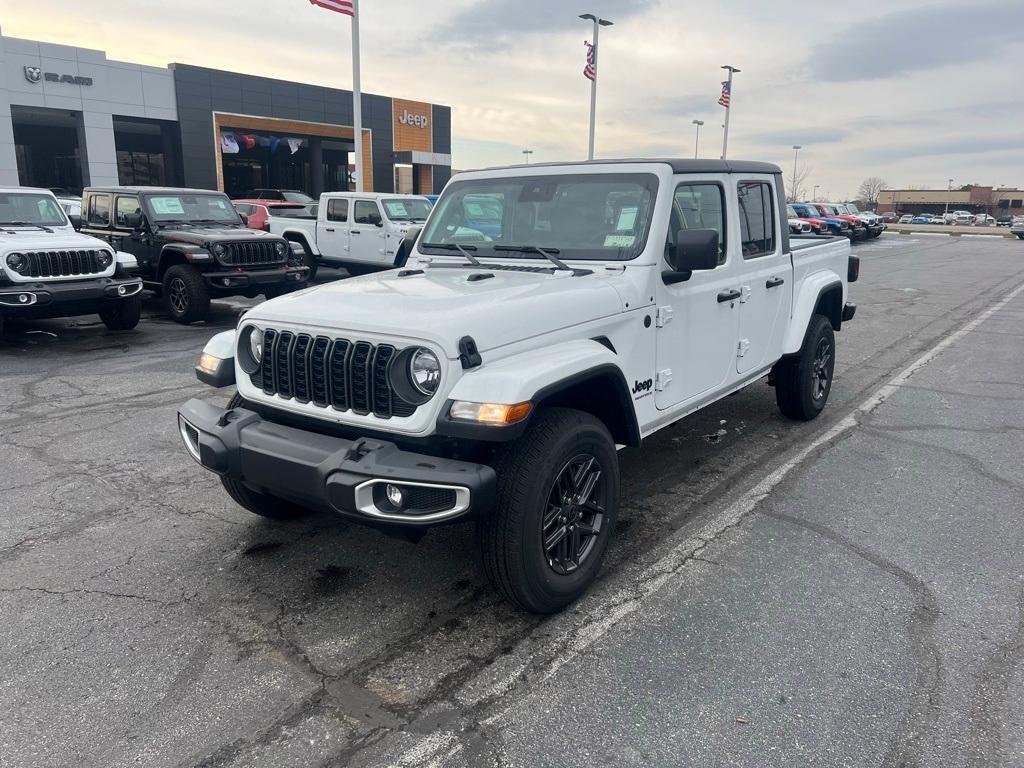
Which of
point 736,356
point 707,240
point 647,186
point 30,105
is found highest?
point 30,105

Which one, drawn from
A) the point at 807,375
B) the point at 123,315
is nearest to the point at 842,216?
the point at 807,375

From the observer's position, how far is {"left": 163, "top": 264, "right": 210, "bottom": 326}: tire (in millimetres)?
10602

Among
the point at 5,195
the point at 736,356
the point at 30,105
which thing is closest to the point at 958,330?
the point at 736,356

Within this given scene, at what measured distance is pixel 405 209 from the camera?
51.8 feet

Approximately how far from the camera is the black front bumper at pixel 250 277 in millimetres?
10648

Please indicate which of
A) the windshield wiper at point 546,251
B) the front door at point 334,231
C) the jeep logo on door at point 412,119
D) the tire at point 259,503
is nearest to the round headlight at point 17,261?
the tire at point 259,503

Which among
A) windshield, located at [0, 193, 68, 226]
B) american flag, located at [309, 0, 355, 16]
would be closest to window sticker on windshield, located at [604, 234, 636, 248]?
windshield, located at [0, 193, 68, 226]

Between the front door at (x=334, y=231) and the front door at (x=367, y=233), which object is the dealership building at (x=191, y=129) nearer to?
the front door at (x=334, y=231)

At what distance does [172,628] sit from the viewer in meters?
3.30

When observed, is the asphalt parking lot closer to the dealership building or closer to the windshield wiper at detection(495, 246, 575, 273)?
the windshield wiper at detection(495, 246, 575, 273)

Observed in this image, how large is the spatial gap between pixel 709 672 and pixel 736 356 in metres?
2.39

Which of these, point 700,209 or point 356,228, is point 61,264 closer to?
point 356,228

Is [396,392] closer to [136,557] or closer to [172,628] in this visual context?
[172,628]

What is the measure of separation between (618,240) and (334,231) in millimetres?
13150
